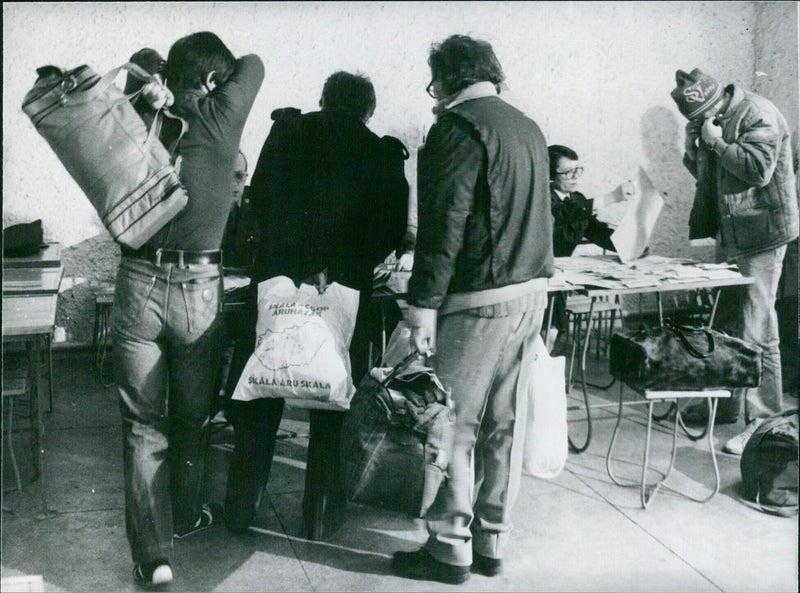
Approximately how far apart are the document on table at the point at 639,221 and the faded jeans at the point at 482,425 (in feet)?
4.61

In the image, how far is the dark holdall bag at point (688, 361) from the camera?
3.19 metres

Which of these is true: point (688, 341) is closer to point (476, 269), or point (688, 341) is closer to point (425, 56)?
point (476, 269)

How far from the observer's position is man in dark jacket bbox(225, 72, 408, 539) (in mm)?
2809

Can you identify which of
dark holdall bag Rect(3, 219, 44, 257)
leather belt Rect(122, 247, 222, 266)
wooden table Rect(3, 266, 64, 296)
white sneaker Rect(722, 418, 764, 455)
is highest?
leather belt Rect(122, 247, 222, 266)

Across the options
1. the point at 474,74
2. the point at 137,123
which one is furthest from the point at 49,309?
the point at 474,74

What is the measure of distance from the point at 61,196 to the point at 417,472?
3.39m

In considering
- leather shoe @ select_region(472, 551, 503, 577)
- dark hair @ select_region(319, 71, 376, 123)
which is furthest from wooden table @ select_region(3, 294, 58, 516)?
leather shoe @ select_region(472, 551, 503, 577)

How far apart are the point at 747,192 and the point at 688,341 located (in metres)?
1.12

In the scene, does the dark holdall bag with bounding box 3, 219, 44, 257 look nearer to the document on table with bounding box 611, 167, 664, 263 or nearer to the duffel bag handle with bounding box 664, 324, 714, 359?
the document on table with bounding box 611, 167, 664, 263

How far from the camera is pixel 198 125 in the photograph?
7.70 feet

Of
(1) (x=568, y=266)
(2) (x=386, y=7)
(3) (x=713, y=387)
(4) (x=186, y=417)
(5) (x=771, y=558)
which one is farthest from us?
(1) (x=568, y=266)

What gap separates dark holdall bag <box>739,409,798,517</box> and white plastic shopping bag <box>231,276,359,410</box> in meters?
1.86

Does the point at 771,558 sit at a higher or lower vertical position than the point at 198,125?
lower

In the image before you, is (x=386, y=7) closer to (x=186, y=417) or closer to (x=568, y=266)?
(x=568, y=266)
